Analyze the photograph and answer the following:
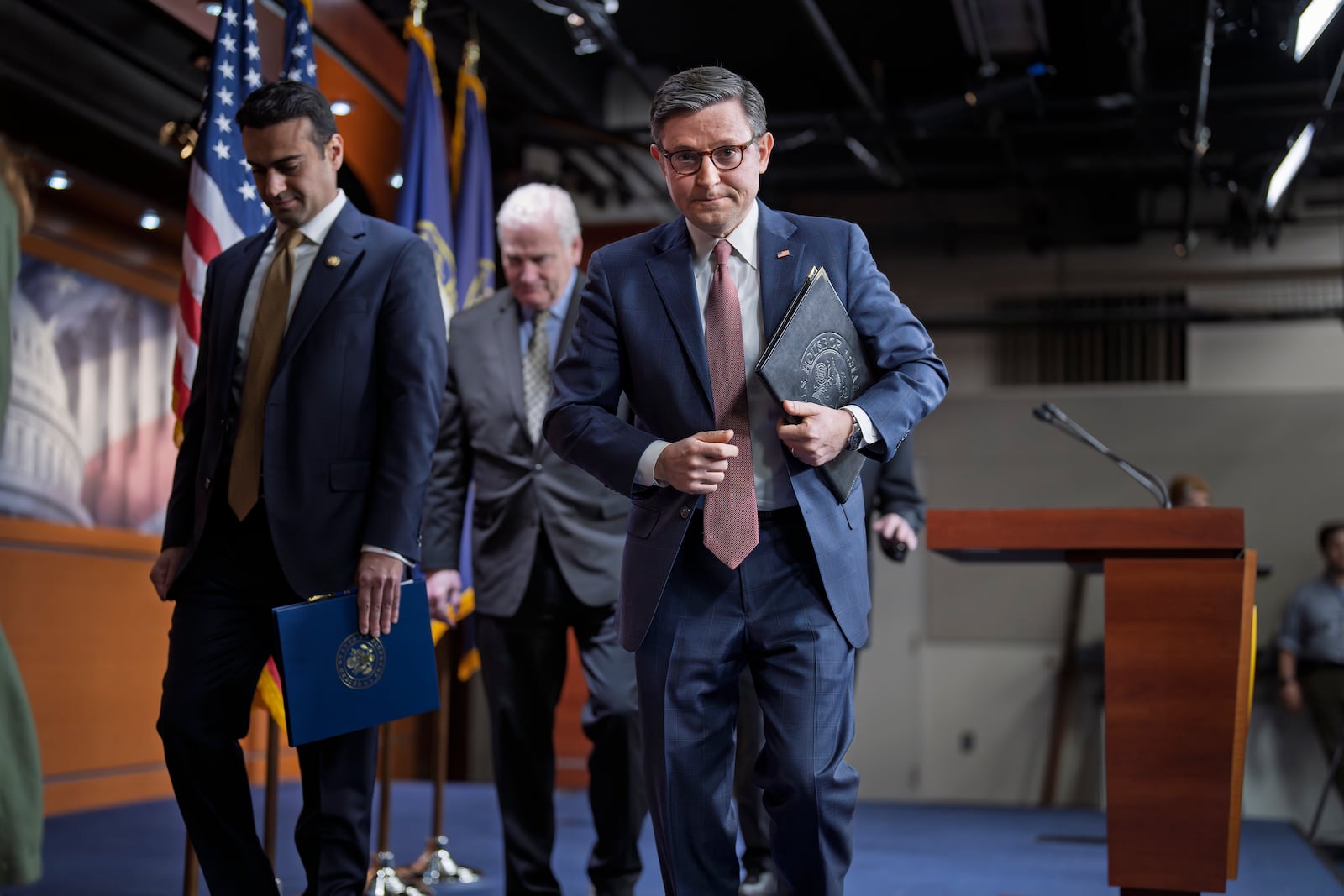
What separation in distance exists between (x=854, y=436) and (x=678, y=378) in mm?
286

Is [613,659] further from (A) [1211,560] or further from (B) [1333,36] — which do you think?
(B) [1333,36]

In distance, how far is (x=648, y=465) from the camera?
1.90 meters

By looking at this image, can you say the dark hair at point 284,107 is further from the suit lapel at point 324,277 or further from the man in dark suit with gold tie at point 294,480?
the suit lapel at point 324,277

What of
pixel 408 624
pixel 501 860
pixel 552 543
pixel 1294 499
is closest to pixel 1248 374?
pixel 1294 499

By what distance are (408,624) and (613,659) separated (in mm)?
703

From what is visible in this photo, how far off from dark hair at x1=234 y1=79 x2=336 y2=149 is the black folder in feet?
3.42

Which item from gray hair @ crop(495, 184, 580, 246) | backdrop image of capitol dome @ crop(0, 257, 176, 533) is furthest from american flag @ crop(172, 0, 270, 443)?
backdrop image of capitol dome @ crop(0, 257, 176, 533)

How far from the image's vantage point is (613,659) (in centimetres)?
293

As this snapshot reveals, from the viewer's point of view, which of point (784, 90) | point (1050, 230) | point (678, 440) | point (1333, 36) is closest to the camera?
point (678, 440)

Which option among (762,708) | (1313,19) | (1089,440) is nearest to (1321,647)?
(1313,19)

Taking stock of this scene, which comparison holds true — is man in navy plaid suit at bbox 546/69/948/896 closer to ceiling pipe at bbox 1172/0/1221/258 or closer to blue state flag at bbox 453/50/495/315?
blue state flag at bbox 453/50/495/315

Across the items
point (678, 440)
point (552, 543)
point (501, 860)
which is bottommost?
point (501, 860)

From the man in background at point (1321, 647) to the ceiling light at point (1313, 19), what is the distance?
3673 millimetres

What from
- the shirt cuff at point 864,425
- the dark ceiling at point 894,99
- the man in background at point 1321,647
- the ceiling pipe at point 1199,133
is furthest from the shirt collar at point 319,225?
the man in background at point 1321,647
